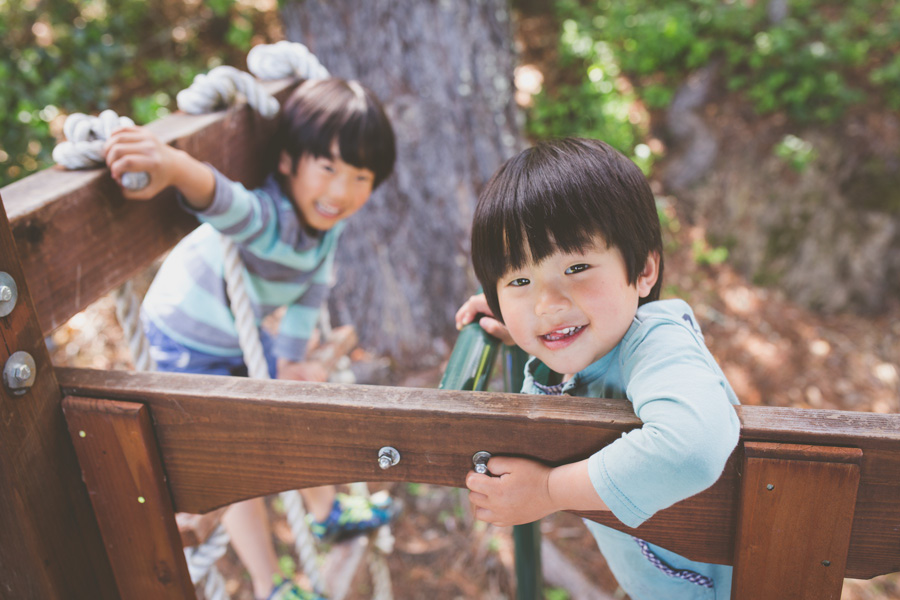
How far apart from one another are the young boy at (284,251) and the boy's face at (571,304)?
66 cm

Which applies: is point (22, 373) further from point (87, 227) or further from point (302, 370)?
point (302, 370)

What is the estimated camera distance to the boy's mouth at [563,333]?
93 cm

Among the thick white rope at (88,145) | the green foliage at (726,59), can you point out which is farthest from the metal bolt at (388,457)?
the green foliage at (726,59)

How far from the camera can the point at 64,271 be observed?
957 mm

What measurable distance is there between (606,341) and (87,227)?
806mm

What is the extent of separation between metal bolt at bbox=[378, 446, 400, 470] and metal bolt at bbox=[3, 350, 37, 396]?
440 mm

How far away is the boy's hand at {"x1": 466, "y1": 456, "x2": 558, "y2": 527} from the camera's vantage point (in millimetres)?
773

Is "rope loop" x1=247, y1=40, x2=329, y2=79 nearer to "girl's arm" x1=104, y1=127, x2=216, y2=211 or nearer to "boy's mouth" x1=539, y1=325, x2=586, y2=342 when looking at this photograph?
"girl's arm" x1=104, y1=127, x2=216, y2=211

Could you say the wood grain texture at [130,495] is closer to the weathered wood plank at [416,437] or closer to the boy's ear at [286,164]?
the weathered wood plank at [416,437]

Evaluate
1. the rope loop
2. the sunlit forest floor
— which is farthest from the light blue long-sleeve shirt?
the sunlit forest floor

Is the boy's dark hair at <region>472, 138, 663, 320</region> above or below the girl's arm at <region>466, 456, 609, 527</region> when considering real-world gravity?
above

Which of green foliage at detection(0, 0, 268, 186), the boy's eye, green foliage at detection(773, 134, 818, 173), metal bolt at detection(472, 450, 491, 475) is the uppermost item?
green foliage at detection(0, 0, 268, 186)

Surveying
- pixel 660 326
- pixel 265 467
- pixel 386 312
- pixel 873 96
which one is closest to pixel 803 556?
pixel 660 326

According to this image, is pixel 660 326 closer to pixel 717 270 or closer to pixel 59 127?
pixel 717 270
